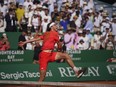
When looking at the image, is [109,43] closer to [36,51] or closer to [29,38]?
[36,51]

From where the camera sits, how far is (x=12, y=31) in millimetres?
14078

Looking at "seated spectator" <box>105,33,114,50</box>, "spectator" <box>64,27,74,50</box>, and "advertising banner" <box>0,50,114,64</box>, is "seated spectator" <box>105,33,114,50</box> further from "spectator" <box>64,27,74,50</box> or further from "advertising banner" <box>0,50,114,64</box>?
"spectator" <box>64,27,74,50</box>

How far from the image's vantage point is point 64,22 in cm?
1519

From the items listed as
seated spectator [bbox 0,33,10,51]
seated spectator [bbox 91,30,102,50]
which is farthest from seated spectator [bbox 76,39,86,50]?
seated spectator [bbox 0,33,10,51]

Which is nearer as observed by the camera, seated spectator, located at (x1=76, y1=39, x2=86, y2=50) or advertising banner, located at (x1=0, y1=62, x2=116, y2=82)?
advertising banner, located at (x1=0, y1=62, x2=116, y2=82)

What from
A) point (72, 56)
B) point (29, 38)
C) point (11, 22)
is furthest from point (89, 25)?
point (11, 22)

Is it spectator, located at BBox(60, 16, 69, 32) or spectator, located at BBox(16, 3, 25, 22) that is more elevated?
spectator, located at BBox(16, 3, 25, 22)

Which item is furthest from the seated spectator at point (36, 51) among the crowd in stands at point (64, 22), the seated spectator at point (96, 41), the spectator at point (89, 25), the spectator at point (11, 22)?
the spectator at point (89, 25)

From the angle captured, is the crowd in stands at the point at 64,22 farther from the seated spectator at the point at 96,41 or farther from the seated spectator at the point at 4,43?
the seated spectator at the point at 4,43

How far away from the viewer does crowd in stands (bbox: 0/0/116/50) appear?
46.5 feet

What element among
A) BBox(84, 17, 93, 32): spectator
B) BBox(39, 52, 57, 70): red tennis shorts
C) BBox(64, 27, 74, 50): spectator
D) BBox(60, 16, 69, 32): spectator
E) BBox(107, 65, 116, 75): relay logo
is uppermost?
BBox(39, 52, 57, 70): red tennis shorts

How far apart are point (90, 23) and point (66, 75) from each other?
3169 mm

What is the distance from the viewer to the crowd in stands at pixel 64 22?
14164mm

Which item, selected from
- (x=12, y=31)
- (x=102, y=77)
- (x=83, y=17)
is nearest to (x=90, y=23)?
(x=83, y=17)
